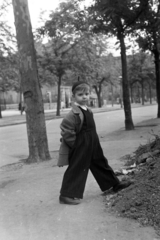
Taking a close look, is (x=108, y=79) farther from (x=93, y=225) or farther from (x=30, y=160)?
(x=93, y=225)

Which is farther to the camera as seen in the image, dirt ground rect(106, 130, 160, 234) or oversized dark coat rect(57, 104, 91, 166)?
oversized dark coat rect(57, 104, 91, 166)

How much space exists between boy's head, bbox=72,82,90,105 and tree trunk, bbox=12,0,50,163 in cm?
364

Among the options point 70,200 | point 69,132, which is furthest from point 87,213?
point 69,132

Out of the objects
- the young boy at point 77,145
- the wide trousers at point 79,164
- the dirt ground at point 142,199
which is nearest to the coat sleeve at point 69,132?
the young boy at point 77,145

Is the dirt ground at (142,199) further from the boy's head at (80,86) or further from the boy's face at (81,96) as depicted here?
the boy's head at (80,86)

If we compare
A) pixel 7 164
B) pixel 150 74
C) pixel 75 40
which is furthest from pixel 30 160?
pixel 150 74

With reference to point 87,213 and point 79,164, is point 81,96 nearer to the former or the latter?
point 79,164

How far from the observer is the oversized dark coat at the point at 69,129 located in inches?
144

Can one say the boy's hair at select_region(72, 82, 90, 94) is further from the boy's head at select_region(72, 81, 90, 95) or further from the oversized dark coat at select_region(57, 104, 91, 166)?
the oversized dark coat at select_region(57, 104, 91, 166)

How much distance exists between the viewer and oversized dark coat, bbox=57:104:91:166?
3.66m

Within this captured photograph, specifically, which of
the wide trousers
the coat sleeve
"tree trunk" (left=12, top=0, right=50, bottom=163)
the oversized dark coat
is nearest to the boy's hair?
the oversized dark coat

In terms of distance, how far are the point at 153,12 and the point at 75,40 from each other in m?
15.4

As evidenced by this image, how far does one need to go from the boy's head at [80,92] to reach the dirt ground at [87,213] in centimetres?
123

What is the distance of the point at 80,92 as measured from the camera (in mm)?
3836
